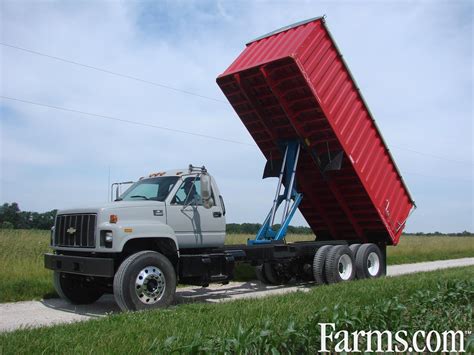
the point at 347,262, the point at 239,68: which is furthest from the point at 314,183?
the point at 239,68

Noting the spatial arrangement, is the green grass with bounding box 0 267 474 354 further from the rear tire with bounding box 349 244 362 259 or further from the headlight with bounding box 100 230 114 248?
the rear tire with bounding box 349 244 362 259

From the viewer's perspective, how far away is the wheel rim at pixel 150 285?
8016 millimetres

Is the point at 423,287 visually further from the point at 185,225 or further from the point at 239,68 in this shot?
the point at 239,68

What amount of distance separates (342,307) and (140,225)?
3586mm

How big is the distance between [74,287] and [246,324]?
15.7 ft

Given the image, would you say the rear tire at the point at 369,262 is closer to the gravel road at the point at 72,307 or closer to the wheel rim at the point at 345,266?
the wheel rim at the point at 345,266

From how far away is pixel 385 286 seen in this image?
932 centimetres

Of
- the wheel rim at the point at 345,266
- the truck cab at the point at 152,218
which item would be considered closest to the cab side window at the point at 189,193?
the truck cab at the point at 152,218

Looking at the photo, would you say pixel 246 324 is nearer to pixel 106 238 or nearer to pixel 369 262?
pixel 106 238

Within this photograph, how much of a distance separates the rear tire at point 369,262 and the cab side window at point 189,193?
4.77 meters

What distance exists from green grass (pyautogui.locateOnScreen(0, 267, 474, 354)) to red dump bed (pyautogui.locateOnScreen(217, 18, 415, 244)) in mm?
3956

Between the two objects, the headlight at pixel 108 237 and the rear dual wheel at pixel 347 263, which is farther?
the rear dual wheel at pixel 347 263

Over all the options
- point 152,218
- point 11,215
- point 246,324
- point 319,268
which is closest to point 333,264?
point 319,268

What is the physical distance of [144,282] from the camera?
317 inches
